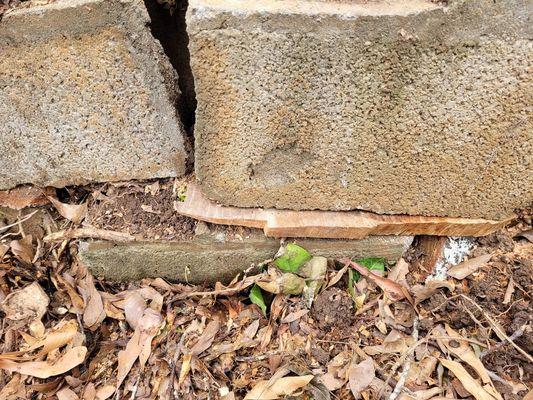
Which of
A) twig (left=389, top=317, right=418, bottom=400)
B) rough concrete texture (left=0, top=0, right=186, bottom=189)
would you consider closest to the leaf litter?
twig (left=389, top=317, right=418, bottom=400)

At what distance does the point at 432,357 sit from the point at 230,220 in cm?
78

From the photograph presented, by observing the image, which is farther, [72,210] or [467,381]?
[72,210]

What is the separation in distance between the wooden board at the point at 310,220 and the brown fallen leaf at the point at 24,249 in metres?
0.62

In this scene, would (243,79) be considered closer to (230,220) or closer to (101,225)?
(230,220)

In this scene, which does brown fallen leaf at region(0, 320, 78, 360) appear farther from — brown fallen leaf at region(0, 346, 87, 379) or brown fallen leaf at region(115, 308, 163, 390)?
brown fallen leaf at region(115, 308, 163, 390)

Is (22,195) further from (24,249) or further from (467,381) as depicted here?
(467,381)

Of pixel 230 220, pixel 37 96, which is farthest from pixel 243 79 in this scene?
pixel 37 96

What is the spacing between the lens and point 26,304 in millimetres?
1590

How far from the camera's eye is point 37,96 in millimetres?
1297

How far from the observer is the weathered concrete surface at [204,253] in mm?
1595

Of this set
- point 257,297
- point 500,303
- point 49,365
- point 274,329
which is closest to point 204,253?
point 257,297

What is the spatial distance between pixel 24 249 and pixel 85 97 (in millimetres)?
718

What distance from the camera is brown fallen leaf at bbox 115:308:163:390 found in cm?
146

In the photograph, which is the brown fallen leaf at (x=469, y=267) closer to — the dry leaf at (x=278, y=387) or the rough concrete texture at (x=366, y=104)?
the rough concrete texture at (x=366, y=104)
